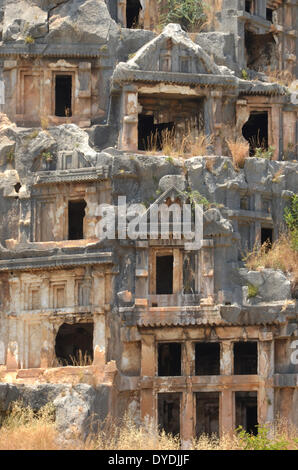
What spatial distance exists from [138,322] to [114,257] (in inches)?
82.3

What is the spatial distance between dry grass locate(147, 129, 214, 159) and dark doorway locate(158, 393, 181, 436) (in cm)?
885

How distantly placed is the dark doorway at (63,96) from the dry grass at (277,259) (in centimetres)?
842

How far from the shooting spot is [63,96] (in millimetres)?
39375

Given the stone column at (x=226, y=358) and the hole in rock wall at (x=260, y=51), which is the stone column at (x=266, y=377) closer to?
the stone column at (x=226, y=358)

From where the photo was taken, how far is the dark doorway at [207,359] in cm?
4053

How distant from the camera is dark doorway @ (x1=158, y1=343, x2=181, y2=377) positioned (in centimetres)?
3991

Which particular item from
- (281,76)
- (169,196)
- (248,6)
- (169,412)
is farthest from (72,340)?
(248,6)

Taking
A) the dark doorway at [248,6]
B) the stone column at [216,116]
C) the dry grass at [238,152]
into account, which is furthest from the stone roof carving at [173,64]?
the dark doorway at [248,6]

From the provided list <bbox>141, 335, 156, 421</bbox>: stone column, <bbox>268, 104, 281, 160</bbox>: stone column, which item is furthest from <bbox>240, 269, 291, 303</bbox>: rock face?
<bbox>268, 104, 281, 160</bbox>: stone column

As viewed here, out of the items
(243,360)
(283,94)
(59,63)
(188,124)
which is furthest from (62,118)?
(243,360)

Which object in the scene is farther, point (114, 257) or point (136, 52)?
point (136, 52)

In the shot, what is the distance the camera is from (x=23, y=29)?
37.8 meters

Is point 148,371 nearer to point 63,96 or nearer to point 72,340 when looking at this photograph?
point 72,340

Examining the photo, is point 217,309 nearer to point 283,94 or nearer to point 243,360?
point 243,360
